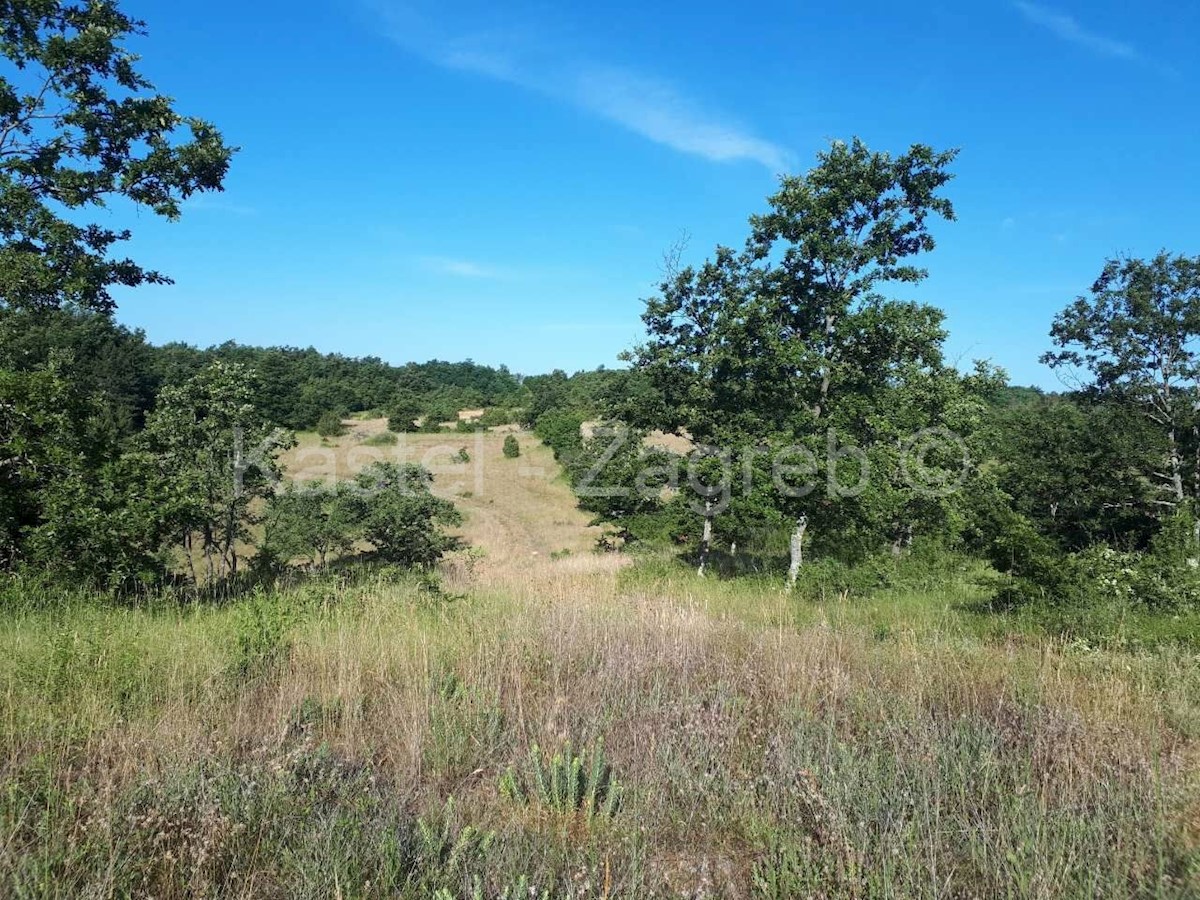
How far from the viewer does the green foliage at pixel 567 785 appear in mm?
3014

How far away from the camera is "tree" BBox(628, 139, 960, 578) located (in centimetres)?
1224

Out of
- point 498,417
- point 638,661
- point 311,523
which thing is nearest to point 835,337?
point 638,661

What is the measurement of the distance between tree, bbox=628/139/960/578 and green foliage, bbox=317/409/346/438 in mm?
66079

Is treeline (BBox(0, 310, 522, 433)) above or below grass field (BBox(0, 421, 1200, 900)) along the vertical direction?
above

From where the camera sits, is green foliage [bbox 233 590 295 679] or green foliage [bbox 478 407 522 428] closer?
green foliage [bbox 233 590 295 679]

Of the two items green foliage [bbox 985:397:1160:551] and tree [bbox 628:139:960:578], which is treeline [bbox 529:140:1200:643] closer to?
tree [bbox 628:139:960:578]

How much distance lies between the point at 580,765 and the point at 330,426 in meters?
76.1

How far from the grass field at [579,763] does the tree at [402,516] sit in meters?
18.6

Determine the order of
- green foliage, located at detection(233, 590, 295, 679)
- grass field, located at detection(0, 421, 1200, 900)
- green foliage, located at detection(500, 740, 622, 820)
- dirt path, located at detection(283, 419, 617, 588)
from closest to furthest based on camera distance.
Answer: grass field, located at detection(0, 421, 1200, 900), green foliage, located at detection(500, 740, 622, 820), green foliage, located at detection(233, 590, 295, 679), dirt path, located at detection(283, 419, 617, 588)

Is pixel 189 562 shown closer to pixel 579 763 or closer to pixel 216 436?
pixel 216 436

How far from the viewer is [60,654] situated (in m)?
4.22

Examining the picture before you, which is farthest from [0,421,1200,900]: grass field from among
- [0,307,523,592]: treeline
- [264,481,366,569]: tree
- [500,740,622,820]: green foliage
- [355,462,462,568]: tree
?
[264,481,366,569]: tree

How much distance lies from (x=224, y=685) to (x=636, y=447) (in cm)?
1633

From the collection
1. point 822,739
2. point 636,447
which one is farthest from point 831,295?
point 822,739
